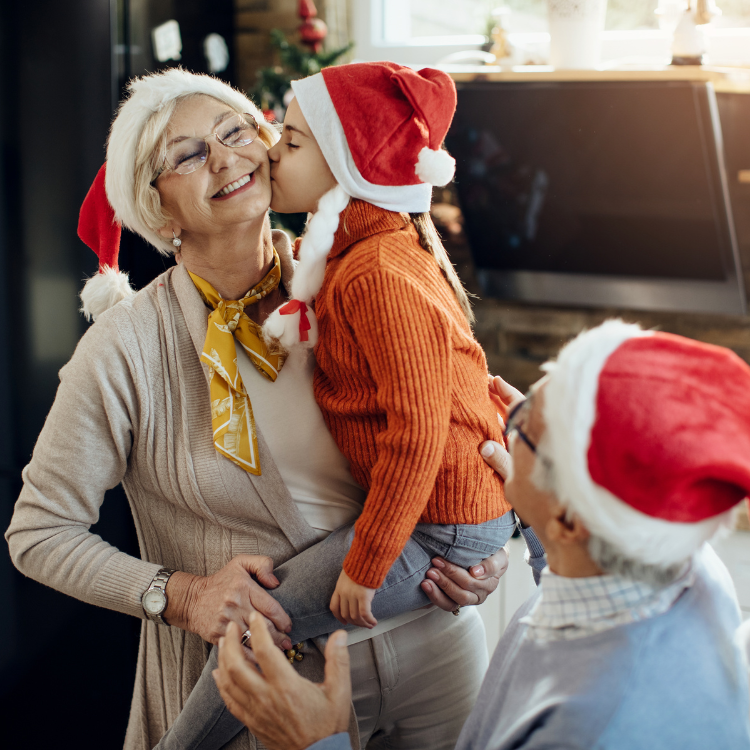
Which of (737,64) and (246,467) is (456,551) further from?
(737,64)

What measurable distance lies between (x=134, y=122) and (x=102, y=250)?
248 mm

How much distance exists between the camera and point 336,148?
3.82 ft

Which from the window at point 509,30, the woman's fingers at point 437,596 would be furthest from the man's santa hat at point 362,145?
the window at point 509,30

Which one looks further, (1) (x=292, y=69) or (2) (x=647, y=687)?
(1) (x=292, y=69)

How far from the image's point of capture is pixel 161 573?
1.16 m

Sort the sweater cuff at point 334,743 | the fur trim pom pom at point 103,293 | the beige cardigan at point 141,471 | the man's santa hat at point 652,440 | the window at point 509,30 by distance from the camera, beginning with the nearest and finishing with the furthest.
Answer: the man's santa hat at point 652,440, the sweater cuff at point 334,743, the beige cardigan at point 141,471, the fur trim pom pom at point 103,293, the window at point 509,30

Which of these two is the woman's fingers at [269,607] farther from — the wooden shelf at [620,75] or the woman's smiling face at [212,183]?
the wooden shelf at [620,75]

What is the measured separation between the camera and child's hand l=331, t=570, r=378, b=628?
41.0 inches

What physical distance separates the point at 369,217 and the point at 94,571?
706 millimetres

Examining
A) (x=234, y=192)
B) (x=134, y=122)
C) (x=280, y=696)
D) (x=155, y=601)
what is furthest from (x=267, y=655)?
(x=134, y=122)

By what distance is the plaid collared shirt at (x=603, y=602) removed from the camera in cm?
79

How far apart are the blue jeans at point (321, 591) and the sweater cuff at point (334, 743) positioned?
0.87ft

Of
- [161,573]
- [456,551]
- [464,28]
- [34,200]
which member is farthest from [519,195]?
[161,573]

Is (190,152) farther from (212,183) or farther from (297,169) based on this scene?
(297,169)
